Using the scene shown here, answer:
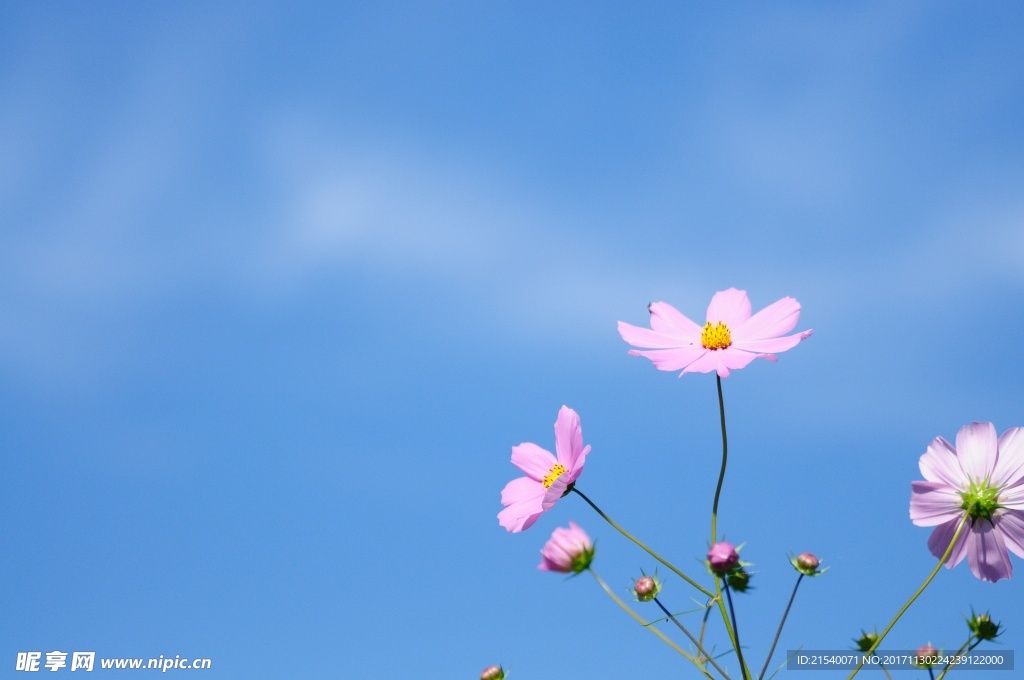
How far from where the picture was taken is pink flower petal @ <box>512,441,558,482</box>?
1372 millimetres

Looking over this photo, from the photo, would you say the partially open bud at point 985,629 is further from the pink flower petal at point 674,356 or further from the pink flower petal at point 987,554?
the pink flower petal at point 674,356

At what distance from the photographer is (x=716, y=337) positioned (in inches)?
53.1

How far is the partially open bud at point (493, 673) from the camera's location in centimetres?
132

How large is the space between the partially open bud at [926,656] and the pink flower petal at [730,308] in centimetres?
55

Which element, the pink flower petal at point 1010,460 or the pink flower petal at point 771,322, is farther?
the pink flower petal at point 771,322

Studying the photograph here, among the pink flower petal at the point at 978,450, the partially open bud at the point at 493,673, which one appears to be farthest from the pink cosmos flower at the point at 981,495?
the partially open bud at the point at 493,673

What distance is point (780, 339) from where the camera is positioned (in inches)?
50.4

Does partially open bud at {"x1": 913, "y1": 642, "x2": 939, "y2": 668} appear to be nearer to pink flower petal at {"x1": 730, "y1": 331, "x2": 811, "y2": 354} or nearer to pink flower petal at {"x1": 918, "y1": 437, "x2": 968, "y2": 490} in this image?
pink flower petal at {"x1": 918, "y1": 437, "x2": 968, "y2": 490}

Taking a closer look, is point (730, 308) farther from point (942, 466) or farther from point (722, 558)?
point (722, 558)

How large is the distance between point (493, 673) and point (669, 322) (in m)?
0.61

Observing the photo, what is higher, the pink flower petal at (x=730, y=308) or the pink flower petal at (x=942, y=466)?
the pink flower petal at (x=730, y=308)

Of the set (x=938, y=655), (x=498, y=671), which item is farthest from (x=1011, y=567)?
(x=498, y=671)

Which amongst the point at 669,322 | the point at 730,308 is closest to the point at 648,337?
the point at 669,322

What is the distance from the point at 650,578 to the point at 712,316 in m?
0.46
